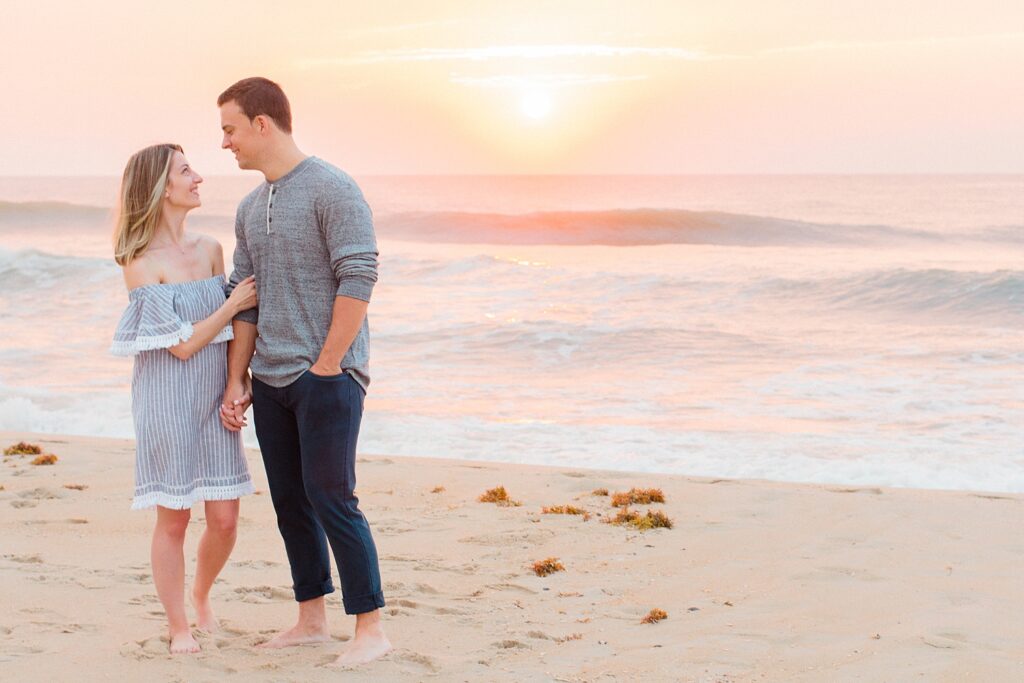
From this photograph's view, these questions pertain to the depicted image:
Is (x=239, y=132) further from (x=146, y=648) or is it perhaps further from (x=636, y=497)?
(x=636, y=497)

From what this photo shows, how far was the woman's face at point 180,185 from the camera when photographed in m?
3.97

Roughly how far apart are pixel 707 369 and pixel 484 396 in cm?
315

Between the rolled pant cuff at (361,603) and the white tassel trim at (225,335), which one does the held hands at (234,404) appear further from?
the rolled pant cuff at (361,603)

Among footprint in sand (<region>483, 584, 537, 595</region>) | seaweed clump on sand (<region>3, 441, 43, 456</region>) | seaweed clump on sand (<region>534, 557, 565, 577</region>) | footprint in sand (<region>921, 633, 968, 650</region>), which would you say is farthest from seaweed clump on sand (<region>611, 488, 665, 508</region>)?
seaweed clump on sand (<region>3, 441, 43, 456</region>)

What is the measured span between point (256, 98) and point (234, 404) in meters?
1.09

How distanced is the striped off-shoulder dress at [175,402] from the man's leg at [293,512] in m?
0.20

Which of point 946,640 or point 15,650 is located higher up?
point 15,650

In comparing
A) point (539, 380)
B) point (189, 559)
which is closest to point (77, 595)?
point (189, 559)

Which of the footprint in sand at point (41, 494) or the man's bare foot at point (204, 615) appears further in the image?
the footprint in sand at point (41, 494)

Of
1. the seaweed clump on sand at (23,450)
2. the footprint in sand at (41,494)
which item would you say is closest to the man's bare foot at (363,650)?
the footprint in sand at (41,494)

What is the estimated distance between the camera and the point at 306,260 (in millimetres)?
3721

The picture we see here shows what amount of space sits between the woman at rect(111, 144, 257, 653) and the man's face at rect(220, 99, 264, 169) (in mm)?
256

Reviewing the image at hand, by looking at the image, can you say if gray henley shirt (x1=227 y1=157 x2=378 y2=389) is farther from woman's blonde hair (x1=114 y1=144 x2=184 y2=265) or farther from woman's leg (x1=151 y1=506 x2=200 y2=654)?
woman's leg (x1=151 y1=506 x2=200 y2=654)

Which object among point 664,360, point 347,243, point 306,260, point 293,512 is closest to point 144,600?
point 293,512
